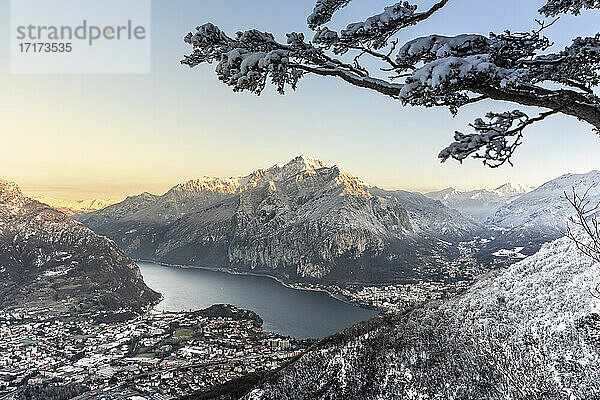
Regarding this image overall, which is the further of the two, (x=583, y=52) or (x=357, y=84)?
(x=357, y=84)

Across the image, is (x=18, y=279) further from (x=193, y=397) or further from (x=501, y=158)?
(x=501, y=158)

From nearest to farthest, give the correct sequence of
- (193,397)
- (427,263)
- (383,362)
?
(383,362) < (193,397) < (427,263)

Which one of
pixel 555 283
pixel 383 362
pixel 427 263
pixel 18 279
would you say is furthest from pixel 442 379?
pixel 427 263

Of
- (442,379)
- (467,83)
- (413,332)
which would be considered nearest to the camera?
(467,83)

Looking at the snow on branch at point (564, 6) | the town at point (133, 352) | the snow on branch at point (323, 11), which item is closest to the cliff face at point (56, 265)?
the town at point (133, 352)

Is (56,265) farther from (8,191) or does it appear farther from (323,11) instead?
(323,11)

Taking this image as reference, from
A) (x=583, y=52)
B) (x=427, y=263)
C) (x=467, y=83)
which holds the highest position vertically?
(x=583, y=52)

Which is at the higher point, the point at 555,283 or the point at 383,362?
the point at 555,283

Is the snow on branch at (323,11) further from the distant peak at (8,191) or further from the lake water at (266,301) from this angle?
the distant peak at (8,191)
